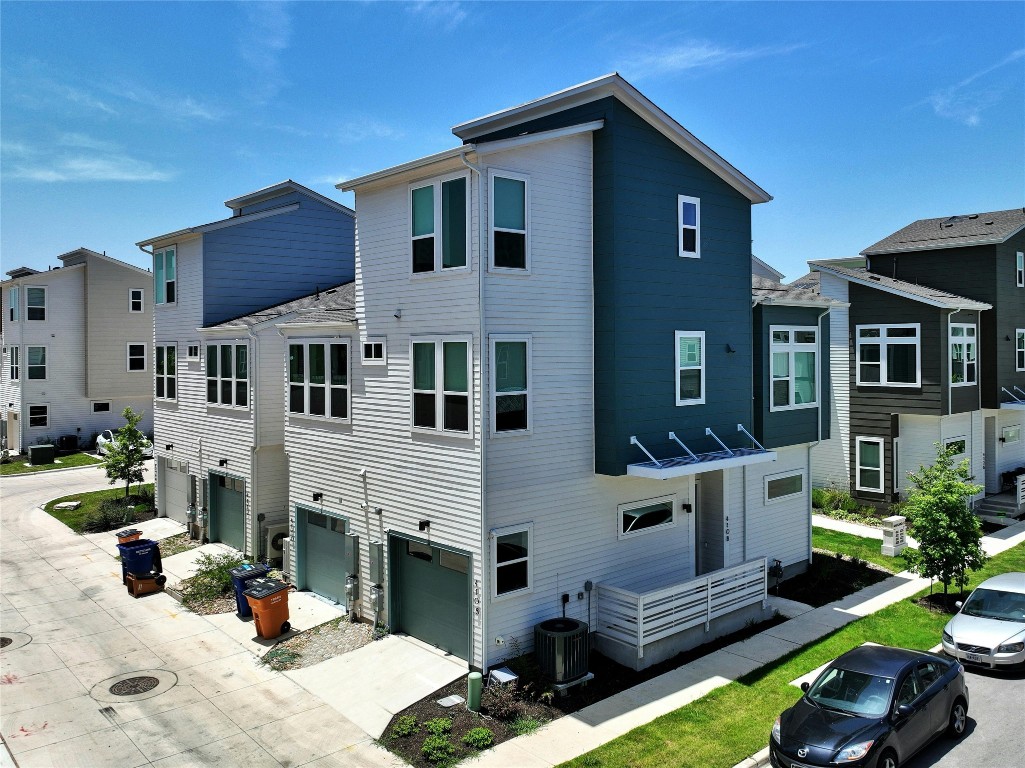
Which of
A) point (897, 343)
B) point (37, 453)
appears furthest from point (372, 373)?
point (37, 453)

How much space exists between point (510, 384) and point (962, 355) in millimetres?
20412

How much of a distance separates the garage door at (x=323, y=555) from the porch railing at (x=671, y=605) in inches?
244

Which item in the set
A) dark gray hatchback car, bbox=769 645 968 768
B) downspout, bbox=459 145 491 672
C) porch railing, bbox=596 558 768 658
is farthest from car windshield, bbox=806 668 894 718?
downspout, bbox=459 145 491 672

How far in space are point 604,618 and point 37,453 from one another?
35394mm

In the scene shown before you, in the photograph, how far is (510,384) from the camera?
13.3 meters

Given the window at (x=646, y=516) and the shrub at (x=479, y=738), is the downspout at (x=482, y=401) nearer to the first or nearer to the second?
the shrub at (x=479, y=738)

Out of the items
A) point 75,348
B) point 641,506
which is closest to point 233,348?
point 641,506

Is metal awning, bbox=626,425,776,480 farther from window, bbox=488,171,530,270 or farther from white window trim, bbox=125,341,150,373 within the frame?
white window trim, bbox=125,341,150,373

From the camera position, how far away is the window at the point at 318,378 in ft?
54.3

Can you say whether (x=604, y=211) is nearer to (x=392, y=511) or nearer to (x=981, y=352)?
(x=392, y=511)

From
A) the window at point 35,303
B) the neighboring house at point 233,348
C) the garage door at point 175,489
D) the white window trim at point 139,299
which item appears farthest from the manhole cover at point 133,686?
the window at point 35,303

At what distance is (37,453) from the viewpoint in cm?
3778

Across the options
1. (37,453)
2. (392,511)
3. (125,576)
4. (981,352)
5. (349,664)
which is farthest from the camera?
(37,453)

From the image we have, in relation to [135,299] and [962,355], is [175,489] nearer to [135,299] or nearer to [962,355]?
[135,299]
